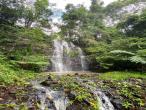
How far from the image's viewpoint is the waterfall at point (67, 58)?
2014 cm

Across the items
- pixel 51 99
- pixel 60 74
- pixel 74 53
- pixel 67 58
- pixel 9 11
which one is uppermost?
pixel 9 11

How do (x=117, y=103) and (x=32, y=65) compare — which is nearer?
(x=117, y=103)

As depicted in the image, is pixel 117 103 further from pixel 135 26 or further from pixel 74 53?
pixel 135 26

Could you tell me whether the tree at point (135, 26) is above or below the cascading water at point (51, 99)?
above

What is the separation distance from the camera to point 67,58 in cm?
2100

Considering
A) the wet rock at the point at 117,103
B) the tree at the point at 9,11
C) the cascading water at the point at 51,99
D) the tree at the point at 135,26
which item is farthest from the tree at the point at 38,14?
the wet rock at the point at 117,103

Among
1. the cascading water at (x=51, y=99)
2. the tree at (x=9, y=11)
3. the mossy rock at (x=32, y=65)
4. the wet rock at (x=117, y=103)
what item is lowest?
the wet rock at (x=117, y=103)

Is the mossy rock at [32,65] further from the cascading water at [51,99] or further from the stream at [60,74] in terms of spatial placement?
the cascading water at [51,99]

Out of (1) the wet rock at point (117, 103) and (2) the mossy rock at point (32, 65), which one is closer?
(1) the wet rock at point (117, 103)

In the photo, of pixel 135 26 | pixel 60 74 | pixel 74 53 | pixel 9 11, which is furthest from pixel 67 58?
pixel 135 26

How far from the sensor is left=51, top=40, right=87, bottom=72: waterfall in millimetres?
20141

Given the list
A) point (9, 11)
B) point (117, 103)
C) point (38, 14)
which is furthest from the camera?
point (38, 14)

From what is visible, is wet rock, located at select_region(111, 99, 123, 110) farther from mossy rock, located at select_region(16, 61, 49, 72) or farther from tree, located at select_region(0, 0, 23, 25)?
tree, located at select_region(0, 0, 23, 25)

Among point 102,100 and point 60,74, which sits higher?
point 60,74
